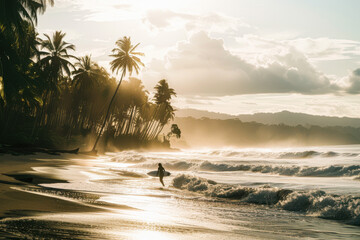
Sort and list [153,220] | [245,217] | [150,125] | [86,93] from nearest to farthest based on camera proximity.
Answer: [153,220] < [245,217] < [86,93] < [150,125]

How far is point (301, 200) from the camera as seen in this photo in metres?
12.9

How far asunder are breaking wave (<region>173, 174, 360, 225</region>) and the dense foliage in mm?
10595

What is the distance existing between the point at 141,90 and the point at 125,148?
14238 millimetres

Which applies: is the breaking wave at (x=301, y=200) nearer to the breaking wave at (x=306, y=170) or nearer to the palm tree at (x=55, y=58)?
the breaking wave at (x=306, y=170)

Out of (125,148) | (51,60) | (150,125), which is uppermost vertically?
(51,60)

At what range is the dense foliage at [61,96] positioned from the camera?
672 inches

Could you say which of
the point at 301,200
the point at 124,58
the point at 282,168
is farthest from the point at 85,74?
the point at 301,200

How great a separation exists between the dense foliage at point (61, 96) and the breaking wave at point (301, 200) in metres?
10.6

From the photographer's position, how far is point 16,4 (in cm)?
1478

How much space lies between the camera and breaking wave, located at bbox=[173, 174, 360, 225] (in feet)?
37.3

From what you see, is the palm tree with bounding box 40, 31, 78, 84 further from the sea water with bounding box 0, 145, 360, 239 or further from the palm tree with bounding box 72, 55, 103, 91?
the sea water with bounding box 0, 145, 360, 239

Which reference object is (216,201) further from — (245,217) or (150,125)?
(150,125)

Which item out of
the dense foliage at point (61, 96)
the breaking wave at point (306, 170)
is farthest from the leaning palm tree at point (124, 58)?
the breaking wave at point (306, 170)

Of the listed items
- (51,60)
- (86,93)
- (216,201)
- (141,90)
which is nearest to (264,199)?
(216,201)
